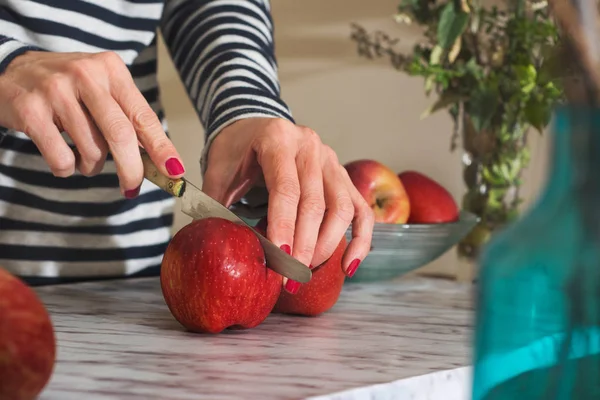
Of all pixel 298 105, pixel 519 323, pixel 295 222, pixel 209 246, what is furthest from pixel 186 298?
pixel 298 105

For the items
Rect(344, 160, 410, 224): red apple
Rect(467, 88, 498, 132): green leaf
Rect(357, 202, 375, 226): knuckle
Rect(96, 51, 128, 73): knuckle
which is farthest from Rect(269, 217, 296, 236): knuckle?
Rect(467, 88, 498, 132): green leaf

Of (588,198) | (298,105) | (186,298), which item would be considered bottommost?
(298,105)

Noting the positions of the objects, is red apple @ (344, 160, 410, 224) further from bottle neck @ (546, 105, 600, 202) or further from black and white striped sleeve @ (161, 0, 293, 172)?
bottle neck @ (546, 105, 600, 202)

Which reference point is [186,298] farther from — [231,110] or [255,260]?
[231,110]

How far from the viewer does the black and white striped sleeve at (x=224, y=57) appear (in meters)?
0.93

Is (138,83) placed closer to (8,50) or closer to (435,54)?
(8,50)

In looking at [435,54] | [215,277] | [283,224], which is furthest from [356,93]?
[215,277]

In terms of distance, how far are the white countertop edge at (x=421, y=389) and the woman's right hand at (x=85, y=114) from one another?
31 cm

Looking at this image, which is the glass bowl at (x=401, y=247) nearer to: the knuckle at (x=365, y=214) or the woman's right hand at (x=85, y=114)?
the knuckle at (x=365, y=214)

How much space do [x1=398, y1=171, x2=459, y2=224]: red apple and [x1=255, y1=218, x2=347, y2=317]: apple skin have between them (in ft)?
1.00

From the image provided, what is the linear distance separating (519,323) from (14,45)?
624mm

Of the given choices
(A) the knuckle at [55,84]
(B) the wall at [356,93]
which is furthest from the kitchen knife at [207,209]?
(B) the wall at [356,93]

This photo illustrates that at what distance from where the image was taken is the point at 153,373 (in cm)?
55

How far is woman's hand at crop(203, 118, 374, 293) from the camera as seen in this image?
78 cm
